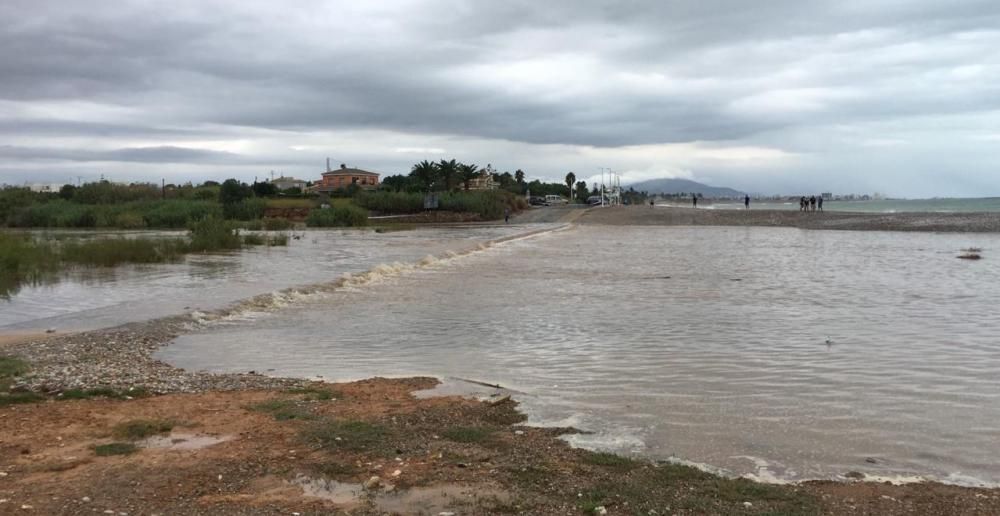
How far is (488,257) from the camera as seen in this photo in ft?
108

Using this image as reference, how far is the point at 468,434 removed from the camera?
673 cm

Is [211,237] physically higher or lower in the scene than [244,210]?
lower

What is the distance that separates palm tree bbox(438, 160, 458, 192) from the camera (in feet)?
354

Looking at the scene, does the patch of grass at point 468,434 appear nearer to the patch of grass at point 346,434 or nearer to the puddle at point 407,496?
the patch of grass at point 346,434

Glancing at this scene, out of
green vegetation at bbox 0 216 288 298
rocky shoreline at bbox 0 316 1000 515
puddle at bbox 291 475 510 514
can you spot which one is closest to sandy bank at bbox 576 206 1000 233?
green vegetation at bbox 0 216 288 298

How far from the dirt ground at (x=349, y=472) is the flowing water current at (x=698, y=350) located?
0.65 m

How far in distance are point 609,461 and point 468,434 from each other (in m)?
1.41

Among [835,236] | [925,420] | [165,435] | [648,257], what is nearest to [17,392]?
[165,435]

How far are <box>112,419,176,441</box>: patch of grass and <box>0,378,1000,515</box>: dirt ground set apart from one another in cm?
2

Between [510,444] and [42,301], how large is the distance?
635 inches

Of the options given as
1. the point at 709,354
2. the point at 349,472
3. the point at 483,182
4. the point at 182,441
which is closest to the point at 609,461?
the point at 349,472

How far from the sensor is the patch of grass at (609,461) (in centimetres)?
592

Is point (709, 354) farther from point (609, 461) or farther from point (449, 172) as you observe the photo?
point (449, 172)

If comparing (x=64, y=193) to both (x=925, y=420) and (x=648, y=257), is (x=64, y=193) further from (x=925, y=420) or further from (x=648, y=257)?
(x=925, y=420)
